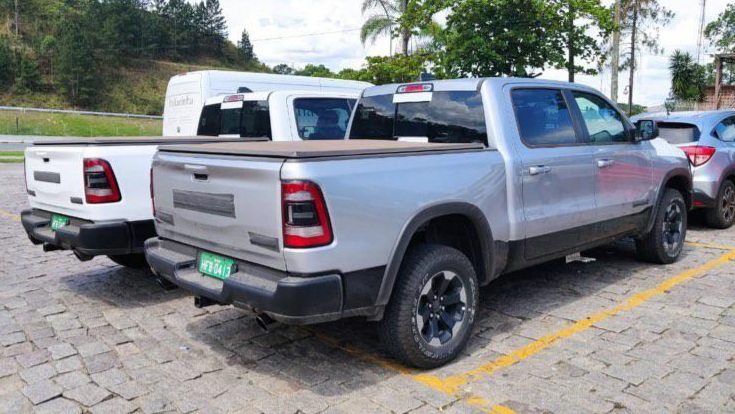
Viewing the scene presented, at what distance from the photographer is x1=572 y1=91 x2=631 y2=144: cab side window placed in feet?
16.9

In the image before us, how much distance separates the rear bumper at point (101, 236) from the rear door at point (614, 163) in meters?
3.77

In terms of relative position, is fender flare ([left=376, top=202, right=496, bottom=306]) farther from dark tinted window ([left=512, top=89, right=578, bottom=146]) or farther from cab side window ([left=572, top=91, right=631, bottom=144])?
cab side window ([left=572, top=91, right=631, bottom=144])

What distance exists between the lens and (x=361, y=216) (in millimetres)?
3256

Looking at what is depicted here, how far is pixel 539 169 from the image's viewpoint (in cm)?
442

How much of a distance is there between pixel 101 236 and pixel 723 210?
757 centimetres

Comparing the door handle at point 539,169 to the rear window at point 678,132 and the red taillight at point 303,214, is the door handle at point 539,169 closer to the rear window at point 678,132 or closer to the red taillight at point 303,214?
the red taillight at point 303,214

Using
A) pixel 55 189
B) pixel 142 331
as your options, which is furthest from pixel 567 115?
pixel 55 189

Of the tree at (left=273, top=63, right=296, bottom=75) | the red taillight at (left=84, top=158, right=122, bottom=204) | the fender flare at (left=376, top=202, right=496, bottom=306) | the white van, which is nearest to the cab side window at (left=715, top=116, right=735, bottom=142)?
the white van

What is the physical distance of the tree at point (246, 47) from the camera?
107113 millimetres

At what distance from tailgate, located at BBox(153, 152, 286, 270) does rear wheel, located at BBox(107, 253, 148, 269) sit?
212cm

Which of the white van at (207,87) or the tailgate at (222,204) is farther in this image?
the white van at (207,87)

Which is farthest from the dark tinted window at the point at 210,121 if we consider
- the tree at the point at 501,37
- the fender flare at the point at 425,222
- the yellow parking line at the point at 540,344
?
the tree at the point at 501,37

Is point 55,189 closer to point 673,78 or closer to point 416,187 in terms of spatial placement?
point 416,187

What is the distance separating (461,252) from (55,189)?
11.2 feet
